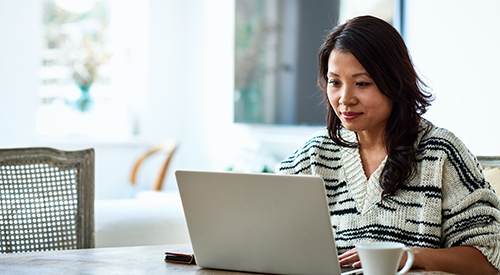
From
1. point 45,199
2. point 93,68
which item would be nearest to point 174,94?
point 93,68

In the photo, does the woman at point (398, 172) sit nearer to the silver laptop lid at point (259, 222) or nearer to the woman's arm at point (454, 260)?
the woman's arm at point (454, 260)

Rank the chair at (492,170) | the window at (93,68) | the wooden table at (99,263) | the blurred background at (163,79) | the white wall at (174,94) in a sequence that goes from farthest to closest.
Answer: the window at (93,68), the white wall at (174,94), the blurred background at (163,79), the chair at (492,170), the wooden table at (99,263)

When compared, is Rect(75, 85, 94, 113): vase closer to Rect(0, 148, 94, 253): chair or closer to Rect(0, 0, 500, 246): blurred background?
Rect(0, 0, 500, 246): blurred background

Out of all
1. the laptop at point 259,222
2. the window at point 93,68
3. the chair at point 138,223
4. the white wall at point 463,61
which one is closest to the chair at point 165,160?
the window at point 93,68

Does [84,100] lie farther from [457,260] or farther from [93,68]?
[457,260]

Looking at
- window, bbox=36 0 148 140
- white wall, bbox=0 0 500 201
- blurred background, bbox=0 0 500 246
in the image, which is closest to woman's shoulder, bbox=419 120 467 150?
blurred background, bbox=0 0 500 246

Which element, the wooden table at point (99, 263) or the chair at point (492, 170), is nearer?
the wooden table at point (99, 263)

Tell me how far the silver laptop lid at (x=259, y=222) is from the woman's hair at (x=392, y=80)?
15.9 inches

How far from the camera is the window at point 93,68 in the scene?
497 centimetres

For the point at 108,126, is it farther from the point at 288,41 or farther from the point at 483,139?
the point at 483,139

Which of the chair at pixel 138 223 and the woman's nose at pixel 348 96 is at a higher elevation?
the woman's nose at pixel 348 96

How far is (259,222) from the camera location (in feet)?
3.34

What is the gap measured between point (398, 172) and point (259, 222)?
47 centimetres

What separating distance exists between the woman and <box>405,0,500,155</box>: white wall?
700mm
